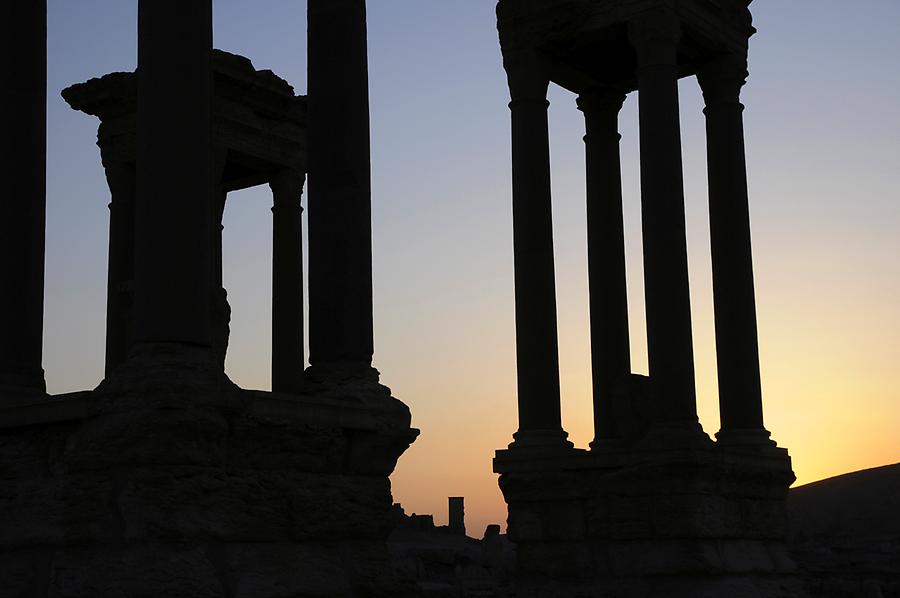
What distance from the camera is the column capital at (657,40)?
33156 mm

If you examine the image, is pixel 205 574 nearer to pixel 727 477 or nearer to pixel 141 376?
pixel 141 376

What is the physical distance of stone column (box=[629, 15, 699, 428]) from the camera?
104 ft

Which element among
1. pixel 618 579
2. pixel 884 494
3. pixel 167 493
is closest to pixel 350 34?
pixel 167 493

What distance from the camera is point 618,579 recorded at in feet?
101

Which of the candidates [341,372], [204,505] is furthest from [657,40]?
[204,505]

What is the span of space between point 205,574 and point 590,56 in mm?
24098

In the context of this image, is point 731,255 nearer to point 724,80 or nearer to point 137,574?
point 724,80

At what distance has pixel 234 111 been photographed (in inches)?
1555

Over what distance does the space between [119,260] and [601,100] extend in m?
14.8

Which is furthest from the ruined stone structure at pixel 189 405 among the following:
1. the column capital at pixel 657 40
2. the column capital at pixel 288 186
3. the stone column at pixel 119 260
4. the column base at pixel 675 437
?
the column capital at pixel 288 186

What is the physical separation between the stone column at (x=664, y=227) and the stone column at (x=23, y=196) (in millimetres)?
16475

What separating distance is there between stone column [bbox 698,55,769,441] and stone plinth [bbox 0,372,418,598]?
18.5m

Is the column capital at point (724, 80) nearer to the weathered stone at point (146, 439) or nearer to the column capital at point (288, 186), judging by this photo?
the column capital at point (288, 186)

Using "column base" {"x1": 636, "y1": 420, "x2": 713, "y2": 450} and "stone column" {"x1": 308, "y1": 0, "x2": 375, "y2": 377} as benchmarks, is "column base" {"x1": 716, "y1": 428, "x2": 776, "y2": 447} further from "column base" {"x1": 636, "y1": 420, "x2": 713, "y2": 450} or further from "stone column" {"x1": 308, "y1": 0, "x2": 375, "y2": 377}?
"stone column" {"x1": 308, "y1": 0, "x2": 375, "y2": 377}
